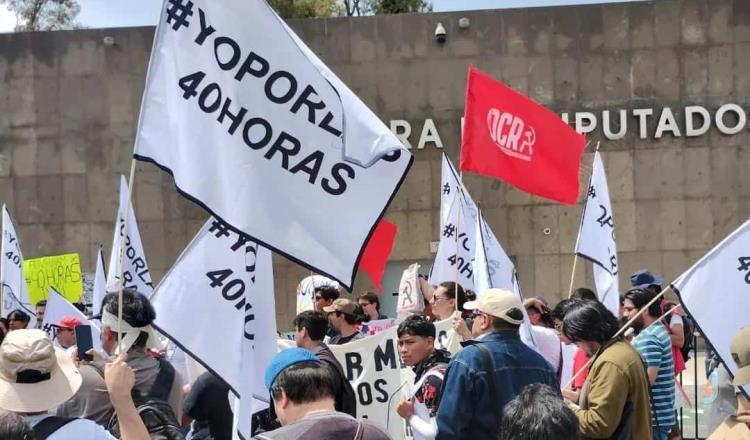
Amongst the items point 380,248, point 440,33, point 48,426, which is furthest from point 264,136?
point 440,33

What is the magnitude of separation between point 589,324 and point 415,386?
3.18 feet

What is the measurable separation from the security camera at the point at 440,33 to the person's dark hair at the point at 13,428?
633 inches

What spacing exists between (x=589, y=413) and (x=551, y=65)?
14241 mm

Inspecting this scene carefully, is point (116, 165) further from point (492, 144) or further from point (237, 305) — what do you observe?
point (237, 305)

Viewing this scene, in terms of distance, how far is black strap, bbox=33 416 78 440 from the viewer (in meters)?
2.86

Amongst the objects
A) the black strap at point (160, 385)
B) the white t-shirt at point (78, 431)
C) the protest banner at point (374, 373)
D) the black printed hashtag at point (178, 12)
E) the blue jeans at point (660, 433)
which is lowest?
the blue jeans at point (660, 433)

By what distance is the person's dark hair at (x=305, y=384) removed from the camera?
2.80 m

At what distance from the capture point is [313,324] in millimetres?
5293

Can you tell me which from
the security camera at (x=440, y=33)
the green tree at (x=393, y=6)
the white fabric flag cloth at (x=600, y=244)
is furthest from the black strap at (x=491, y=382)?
the green tree at (x=393, y=6)

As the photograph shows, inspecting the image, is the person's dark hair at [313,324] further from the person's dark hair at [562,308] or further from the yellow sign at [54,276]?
the yellow sign at [54,276]

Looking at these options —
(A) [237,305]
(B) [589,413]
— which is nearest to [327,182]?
(A) [237,305]

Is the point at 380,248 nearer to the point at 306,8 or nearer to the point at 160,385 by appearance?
the point at 160,385

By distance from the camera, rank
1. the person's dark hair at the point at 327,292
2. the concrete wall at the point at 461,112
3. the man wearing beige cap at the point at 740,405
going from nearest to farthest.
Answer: the man wearing beige cap at the point at 740,405, the person's dark hair at the point at 327,292, the concrete wall at the point at 461,112

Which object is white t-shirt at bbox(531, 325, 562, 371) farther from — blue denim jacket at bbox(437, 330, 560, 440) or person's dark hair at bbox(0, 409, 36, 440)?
person's dark hair at bbox(0, 409, 36, 440)
